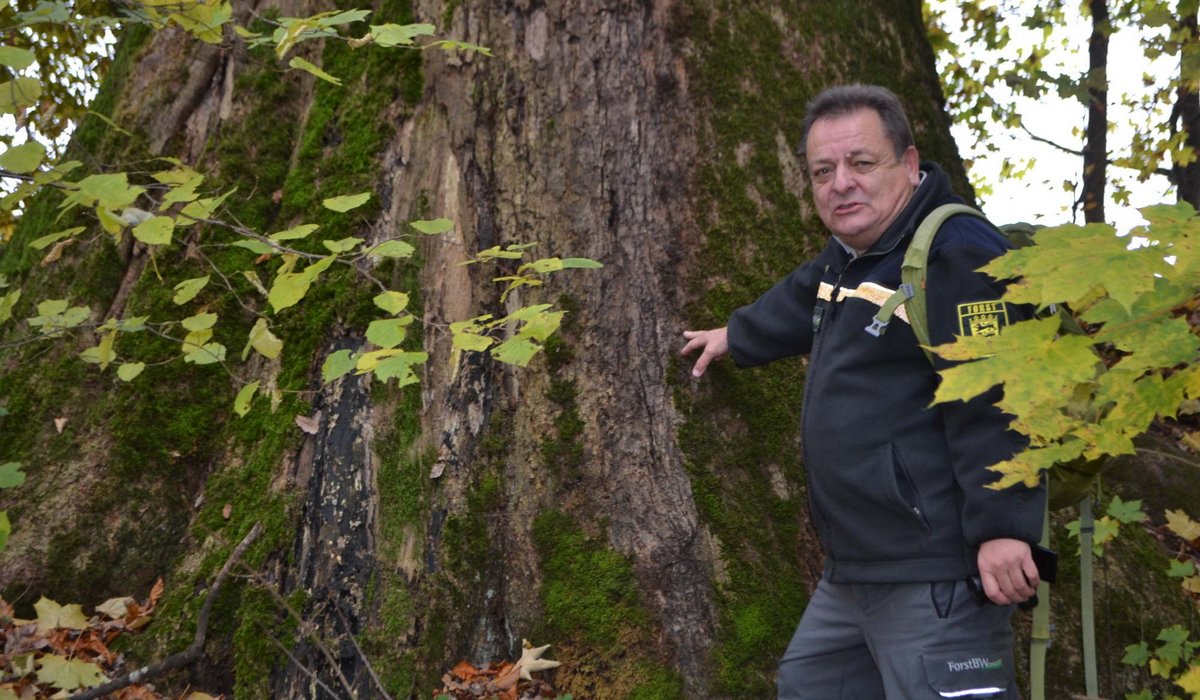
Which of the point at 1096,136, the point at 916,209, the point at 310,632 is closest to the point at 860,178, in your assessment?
the point at 916,209

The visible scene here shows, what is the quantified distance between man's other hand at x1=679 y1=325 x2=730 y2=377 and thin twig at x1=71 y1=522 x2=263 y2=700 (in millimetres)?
1714

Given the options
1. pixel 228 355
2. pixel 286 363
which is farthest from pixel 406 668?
pixel 228 355

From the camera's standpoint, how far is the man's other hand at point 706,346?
347cm

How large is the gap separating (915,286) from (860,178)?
0.45 meters

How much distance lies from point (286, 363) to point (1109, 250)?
10.1 ft

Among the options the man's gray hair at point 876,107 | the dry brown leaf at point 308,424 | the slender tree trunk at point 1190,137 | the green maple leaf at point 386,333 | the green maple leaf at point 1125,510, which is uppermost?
the slender tree trunk at point 1190,137

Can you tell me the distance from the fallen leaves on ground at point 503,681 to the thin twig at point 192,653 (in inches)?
35.0

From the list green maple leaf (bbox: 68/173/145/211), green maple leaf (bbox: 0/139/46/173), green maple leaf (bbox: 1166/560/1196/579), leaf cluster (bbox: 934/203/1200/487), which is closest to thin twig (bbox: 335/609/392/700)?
green maple leaf (bbox: 68/173/145/211)

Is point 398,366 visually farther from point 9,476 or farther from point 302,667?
point 302,667

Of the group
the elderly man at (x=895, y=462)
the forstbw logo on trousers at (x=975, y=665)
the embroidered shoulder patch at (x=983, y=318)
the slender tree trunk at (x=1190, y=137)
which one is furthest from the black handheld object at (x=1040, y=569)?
the slender tree trunk at (x=1190, y=137)

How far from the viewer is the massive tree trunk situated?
3.36 m

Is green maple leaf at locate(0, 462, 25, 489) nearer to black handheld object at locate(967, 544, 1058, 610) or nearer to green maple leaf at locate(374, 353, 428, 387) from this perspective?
green maple leaf at locate(374, 353, 428, 387)

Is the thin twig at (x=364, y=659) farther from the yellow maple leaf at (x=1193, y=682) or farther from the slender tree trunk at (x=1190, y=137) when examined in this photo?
the slender tree trunk at (x=1190, y=137)

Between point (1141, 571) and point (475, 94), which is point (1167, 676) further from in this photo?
point (475, 94)
